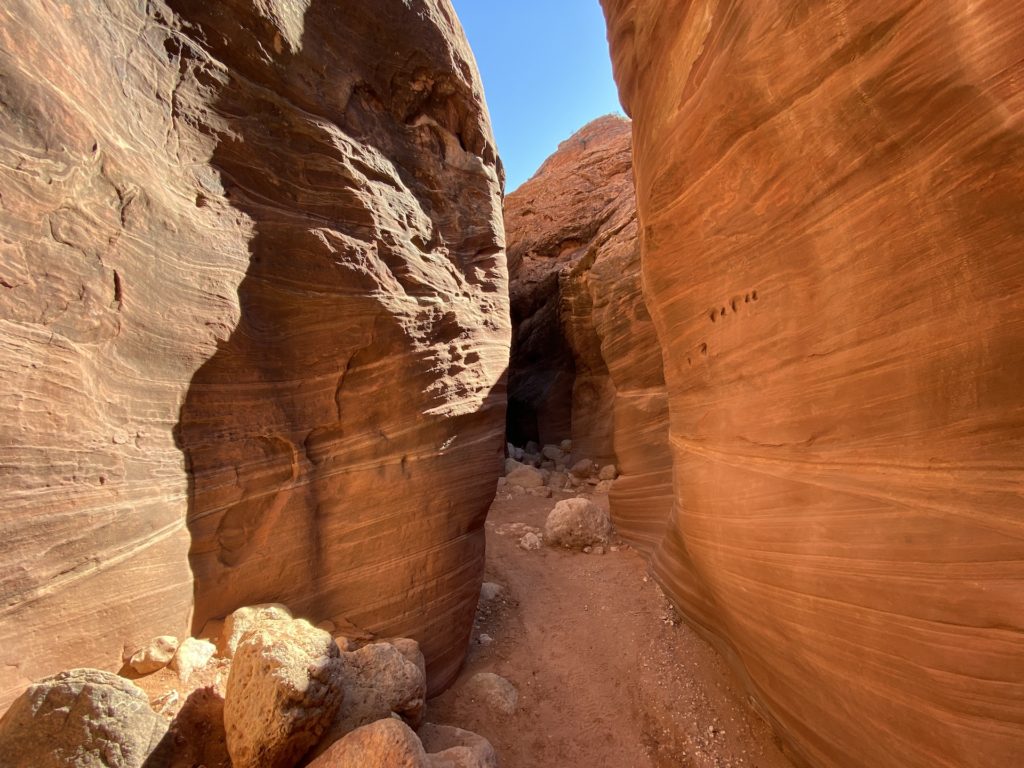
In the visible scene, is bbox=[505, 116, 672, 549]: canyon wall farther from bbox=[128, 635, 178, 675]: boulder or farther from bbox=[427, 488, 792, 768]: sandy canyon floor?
bbox=[128, 635, 178, 675]: boulder

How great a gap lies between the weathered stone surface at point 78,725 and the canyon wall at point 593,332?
250 inches

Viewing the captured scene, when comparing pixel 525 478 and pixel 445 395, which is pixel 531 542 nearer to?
pixel 525 478

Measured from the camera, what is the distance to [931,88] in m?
2.21

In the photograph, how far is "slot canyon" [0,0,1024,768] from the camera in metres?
2.25

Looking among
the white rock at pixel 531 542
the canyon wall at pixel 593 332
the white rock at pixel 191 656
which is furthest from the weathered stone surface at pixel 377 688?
the canyon wall at pixel 593 332

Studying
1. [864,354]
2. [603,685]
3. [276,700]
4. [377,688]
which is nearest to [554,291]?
[603,685]

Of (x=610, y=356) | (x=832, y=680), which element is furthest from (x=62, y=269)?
(x=610, y=356)

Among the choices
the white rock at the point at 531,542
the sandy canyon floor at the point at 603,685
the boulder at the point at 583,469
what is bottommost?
the sandy canyon floor at the point at 603,685

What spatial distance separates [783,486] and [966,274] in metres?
1.58

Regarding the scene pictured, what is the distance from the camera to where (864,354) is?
2654 mm

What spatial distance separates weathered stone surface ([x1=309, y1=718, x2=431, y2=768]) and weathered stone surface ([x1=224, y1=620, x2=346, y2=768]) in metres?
0.19

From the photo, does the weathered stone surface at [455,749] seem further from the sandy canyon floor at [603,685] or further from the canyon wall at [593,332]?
the canyon wall at [593,332]

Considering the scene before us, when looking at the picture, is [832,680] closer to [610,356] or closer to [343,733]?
[343,733]

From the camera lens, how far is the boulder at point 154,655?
2.82 metres
